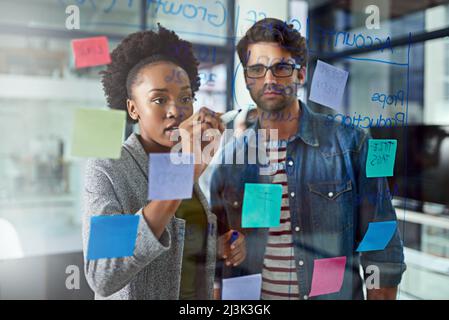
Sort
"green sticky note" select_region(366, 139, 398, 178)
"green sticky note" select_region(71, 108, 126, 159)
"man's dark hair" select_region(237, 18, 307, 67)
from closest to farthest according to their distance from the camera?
1. "green sticky note" select_region(71, 108, 126, 159)
2. "man's dark hair" select_region(237, 18, 307, 67)
3. "green sticky note" select_region(366, 139, 398, 178)

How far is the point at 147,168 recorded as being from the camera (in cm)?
91

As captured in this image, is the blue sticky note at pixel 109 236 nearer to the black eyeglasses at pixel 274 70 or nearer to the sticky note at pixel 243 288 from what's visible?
the sticky note at pixel 243 288

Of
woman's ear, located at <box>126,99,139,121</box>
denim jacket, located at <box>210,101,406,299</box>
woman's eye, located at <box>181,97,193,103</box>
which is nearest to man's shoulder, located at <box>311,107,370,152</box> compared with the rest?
denim jacket, located at <box>210,101,406,299</box>

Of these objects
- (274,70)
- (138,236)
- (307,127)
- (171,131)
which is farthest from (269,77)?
(138,236)

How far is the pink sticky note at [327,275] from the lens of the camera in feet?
3.52

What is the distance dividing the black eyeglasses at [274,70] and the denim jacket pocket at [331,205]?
298 millimetres

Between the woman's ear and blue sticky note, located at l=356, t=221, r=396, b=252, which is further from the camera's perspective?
blue sticky note, located at l=356, t=221, r=396, b=252

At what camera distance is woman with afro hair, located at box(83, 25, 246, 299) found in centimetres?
88

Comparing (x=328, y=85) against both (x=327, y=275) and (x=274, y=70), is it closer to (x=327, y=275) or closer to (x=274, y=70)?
(x=274, y=70)

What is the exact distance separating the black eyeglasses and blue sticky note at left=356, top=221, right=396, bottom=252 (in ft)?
1.59

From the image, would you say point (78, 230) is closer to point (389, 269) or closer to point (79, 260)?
point (79, 260)

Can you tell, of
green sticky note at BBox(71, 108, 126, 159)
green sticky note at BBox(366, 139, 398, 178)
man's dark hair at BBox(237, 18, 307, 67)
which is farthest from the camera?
green sticky note at BBox(366, 139, 398, 178)

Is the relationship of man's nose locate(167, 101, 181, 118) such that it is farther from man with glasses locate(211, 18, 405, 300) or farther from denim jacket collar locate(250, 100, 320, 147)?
denim jacket collar locate(250, 100, 320, 147)

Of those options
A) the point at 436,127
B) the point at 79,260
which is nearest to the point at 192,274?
the point at 79,260
